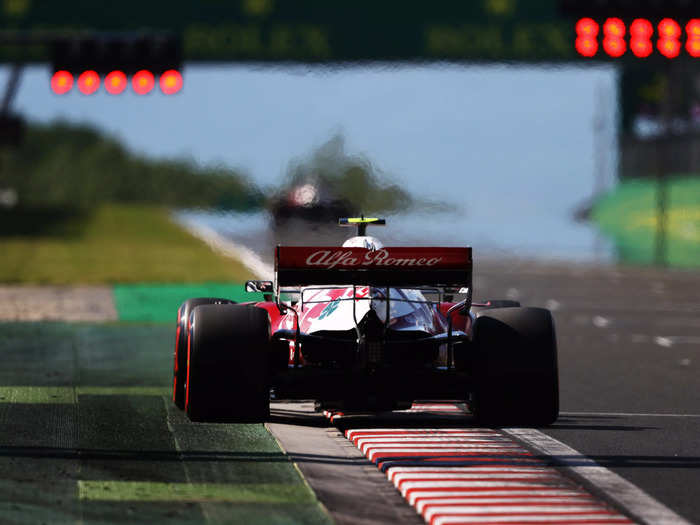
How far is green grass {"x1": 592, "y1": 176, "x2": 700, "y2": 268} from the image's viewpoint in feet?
176

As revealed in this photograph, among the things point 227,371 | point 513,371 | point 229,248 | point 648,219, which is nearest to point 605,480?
point 513,371

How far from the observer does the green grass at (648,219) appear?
2114 inches

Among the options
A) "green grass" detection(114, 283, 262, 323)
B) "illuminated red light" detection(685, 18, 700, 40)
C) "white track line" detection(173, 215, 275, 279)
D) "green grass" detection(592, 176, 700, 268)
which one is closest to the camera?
"green grass" detection(114, 283, 262, 323)

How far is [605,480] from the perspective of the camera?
1034 cm

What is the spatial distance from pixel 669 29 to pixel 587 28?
1670 millimetres

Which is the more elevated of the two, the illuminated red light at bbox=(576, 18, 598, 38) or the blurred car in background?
the illuminated red light at bbox=(576, 18, 598, 38)

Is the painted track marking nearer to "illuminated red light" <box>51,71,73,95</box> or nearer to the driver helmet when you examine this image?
the driver helmet

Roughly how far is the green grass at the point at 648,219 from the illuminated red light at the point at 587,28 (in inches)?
611

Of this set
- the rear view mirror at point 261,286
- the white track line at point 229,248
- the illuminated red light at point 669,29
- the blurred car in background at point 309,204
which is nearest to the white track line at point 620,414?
the rear view mirror at point 261,286

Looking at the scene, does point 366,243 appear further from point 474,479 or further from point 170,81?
point 170,81

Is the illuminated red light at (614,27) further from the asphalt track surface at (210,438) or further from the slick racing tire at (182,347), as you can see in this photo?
the slick racing tire at (182,347)

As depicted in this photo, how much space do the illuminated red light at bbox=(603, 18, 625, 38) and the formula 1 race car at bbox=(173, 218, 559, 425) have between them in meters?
19.1

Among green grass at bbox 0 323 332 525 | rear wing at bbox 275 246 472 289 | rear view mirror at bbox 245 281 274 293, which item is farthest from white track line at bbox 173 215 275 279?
rear wing at bbox 275 246 472 289

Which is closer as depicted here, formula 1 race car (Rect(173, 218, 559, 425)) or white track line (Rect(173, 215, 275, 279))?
formula 1 race car (Rect(173, 218, 559, 425))
